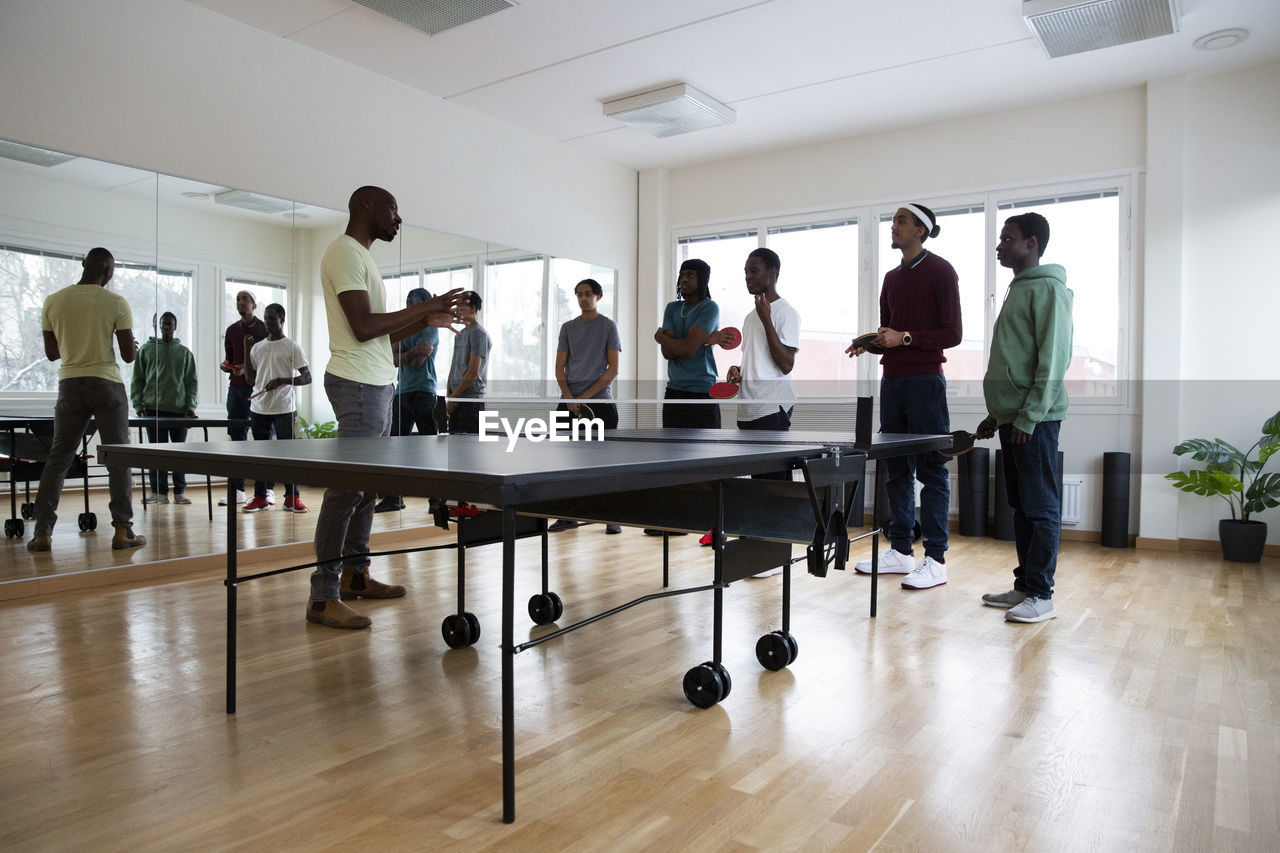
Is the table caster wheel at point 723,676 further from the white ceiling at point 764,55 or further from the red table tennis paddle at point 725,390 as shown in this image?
the white ceiling at point 764,55

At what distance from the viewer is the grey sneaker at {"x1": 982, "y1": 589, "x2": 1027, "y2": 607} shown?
3369 millimetres

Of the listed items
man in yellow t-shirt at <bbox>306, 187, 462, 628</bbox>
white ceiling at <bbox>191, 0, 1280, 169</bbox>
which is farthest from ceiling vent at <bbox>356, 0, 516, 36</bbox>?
man in yellow t-shirt at <bbox>306, 187, 462, 628</bbox>

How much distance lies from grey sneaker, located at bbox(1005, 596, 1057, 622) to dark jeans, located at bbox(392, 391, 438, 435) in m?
3.30

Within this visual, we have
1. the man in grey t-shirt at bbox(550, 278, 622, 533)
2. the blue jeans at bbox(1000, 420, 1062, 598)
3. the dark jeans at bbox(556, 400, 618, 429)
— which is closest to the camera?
the blue jeans at bbox(1000, 420, 1062, 598)

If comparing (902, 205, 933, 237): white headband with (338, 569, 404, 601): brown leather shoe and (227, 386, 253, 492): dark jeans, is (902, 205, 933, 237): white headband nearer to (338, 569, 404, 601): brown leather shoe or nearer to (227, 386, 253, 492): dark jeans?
(338, 569, 404, 601): brown leather shoe

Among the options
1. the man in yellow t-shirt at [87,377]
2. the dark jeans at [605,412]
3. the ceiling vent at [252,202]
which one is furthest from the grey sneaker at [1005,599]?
the ceiling vent at [252,202]

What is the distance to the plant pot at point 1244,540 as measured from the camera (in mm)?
4582

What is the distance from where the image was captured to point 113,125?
3.75m

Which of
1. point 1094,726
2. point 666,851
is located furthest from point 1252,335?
point 666,851

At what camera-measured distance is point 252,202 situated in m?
4.29

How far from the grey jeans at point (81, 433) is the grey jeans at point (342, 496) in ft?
4.24

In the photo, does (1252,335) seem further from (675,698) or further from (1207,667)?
(675,698)

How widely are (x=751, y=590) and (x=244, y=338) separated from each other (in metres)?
2.74

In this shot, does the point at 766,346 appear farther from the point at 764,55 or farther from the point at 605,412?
the point at 764,55
